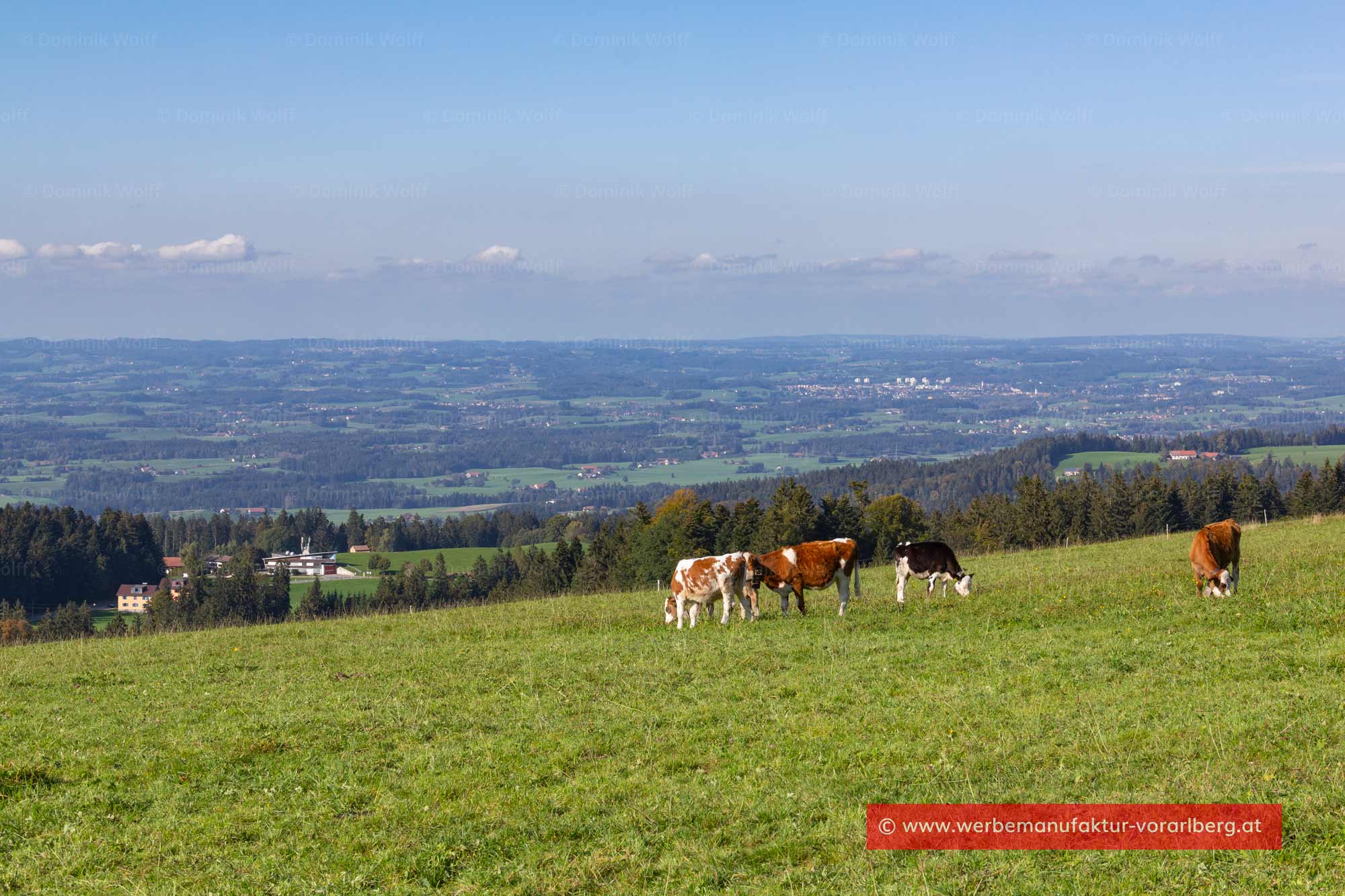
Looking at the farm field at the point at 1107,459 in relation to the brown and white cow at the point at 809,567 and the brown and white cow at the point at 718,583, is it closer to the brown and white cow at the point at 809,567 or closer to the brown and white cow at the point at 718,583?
the brown and white cow at the point at 809,567

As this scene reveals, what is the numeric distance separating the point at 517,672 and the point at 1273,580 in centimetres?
1479

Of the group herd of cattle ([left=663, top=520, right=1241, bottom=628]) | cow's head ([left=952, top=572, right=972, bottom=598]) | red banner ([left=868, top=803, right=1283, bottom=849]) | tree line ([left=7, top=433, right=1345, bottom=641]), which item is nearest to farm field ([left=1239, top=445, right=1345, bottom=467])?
tree line ([left=7, top=433, right=1345, bottom=641])

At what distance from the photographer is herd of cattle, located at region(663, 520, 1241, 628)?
2102cm

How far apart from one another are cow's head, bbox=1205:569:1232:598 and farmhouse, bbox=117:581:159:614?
3188 inches

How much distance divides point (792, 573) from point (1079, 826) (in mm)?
13028

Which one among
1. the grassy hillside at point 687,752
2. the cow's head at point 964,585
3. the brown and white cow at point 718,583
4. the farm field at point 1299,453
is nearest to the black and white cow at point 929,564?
the cow's head at point 964,585

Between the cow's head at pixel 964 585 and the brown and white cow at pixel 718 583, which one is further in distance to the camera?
the cow's head at pixel 964 585

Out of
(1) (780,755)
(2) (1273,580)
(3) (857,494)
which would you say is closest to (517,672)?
(1) (780,755)

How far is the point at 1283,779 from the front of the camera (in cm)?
941

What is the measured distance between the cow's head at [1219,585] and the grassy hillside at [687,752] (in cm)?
40

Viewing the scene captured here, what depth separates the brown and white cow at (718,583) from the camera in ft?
69.3

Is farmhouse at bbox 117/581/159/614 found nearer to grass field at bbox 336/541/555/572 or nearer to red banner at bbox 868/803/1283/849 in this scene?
grass field at bbox 336/541/555/572

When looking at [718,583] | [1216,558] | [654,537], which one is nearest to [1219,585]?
[1216,558]

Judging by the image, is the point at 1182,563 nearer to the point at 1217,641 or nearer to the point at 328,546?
the point at 1217,641
